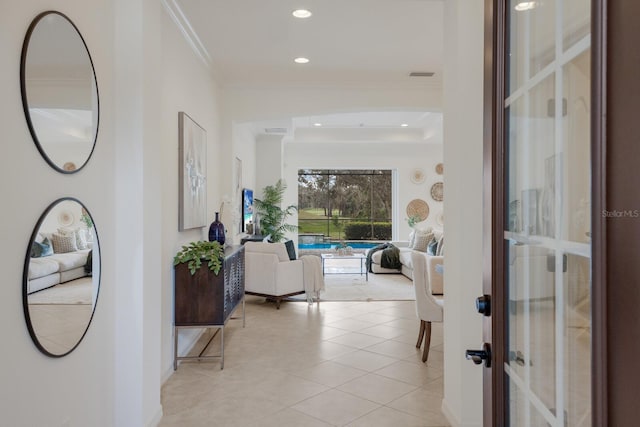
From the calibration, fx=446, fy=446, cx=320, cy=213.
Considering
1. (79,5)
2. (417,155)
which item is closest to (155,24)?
(79,5)

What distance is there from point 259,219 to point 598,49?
860cm

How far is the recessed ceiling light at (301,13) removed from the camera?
3637mm

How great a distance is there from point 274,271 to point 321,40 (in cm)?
298

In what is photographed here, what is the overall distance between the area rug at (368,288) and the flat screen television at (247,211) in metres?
1.73

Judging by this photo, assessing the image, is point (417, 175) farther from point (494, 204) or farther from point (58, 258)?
point (494, 204)

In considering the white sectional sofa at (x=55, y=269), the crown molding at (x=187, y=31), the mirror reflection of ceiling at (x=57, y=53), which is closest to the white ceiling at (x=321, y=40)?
the crown molding at (x=187, y=31)

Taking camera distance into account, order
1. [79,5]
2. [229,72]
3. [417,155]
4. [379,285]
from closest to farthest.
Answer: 1. [79,5]
2. [229,72]
3. [379,285]
4. [417,155]

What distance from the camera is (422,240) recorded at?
8867mm

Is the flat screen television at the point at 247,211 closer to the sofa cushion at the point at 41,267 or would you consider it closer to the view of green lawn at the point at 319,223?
the view of green lawn at the point at 319,223

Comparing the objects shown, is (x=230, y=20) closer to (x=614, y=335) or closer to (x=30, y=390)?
(x=30, y=390)

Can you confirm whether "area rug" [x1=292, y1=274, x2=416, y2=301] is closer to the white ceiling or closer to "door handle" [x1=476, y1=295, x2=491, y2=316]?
the white ceiling

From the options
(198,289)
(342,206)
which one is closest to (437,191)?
(342,206)

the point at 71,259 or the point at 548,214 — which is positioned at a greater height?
the point at 548,214

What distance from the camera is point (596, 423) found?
69 centimetres
